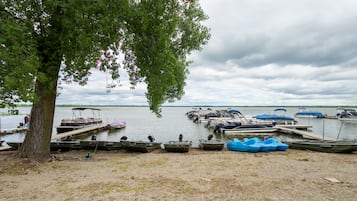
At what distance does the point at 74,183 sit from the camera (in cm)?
550

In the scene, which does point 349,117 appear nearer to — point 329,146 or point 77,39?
point 329,146

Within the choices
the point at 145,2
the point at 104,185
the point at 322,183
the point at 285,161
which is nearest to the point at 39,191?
the point at 104,185

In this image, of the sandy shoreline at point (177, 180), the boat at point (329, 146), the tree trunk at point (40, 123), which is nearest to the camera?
the sandy shoreline at point (177, 180)

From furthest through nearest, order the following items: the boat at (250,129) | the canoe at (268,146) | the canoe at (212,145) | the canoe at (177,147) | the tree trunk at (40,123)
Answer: the boat at (250,129), the canoe at (212,145), the canoe at (268,146), the canoe at (177,147), the tree trunk at (40,123)

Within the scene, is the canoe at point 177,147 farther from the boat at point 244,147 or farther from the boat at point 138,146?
the boat at point 244,147

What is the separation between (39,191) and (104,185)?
137 cm

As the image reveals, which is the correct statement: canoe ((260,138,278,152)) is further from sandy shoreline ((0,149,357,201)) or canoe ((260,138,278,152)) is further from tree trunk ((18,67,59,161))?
tree trunk ((18,67,59,161))

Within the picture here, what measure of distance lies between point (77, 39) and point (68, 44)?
20.8 inches

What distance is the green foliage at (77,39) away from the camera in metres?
5.25

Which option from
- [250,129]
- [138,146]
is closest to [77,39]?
[138,146]

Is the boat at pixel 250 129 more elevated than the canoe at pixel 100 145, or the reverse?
the boat at pixel 250 129

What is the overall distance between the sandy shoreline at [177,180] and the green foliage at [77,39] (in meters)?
2.25

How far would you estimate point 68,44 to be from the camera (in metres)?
6.56

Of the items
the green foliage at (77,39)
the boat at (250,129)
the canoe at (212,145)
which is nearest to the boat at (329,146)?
the canoe at (212,145)
